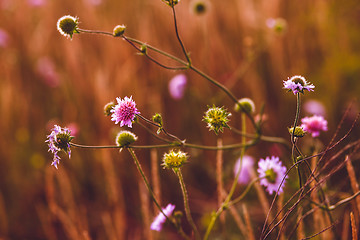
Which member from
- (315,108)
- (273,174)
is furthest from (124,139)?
(315,108)

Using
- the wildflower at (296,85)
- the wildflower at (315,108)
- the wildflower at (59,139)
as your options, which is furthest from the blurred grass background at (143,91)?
the wildflower at (296,85)

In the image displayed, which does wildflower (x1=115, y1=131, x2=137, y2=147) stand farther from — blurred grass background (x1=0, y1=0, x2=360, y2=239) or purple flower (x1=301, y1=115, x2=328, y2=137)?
blurred grass background (x1=0, y1=0, x2=360, y2=239)

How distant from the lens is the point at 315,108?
66.5 inches

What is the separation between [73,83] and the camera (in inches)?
82.9

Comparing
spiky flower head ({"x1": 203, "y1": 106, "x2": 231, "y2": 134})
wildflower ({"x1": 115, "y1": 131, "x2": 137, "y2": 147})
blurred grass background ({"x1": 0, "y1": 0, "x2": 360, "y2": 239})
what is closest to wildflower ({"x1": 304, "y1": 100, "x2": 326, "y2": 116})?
blurred grass background ({"x1": 0, "y1": 0, "x2": 360, "y2": 239})

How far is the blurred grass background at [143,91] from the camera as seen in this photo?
166 centimetres

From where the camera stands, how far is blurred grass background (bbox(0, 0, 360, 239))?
1661 mm

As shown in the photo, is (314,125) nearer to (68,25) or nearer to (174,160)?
(174,160)

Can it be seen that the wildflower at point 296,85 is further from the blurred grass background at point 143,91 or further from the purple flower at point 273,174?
the blurred grass background at point 143,91

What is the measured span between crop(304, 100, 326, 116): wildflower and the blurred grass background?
4 cm

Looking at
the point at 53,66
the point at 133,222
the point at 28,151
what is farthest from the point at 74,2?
the point at 133,222

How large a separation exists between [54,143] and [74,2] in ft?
8.43

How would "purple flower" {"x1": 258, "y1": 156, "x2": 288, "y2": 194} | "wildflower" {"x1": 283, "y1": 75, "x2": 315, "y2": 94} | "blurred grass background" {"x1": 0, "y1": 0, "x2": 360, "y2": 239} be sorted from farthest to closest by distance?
"blurred grass background" {"x1": 0, "y1": 0, "x2": 360, "y2": 239}
"purple flower" {"x1": 258, "y1": 156, "x2": 288, "y2": 194}
"wildflower" {"x1": 283, "y1": 75, "x2": 315, "y2": 94}

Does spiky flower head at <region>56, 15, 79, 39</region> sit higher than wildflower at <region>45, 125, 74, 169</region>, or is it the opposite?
spiky flower head at <region>56, 15, 79, 39</region>
